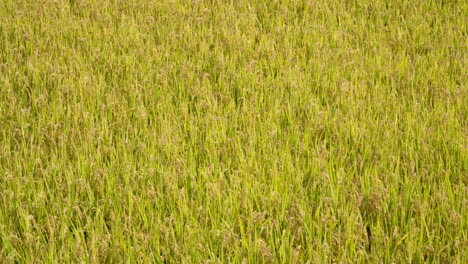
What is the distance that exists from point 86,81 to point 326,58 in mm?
1437

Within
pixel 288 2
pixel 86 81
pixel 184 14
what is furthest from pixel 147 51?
pixel 288 2

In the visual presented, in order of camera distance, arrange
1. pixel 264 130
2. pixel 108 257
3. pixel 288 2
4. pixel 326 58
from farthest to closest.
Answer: pixel 288 2
pixel 326 58
pixel 264 130
pixel 108 257

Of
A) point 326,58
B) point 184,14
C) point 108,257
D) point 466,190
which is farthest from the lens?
point 184,14

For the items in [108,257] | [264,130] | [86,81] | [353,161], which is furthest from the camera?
[86,81]

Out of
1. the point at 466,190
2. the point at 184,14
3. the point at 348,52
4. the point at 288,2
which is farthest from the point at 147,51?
the point at 466,190

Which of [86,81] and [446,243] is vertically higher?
[86,81]

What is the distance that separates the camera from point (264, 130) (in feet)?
10.2

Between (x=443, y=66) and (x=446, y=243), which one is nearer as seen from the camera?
(x=446, y=243)

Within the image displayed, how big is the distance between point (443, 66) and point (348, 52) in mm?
594

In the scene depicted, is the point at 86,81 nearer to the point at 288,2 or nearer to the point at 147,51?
the point at 147,51

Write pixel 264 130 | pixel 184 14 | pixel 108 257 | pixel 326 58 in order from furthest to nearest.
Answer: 1. pixel 184 14
2. pixel 326 58
3. pixel 264 130
4. pixel 108 257

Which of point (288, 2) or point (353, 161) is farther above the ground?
point (288, 2)

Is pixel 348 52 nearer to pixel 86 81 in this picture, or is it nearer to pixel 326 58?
pixel 326 58

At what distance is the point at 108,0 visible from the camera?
521 centimetres
